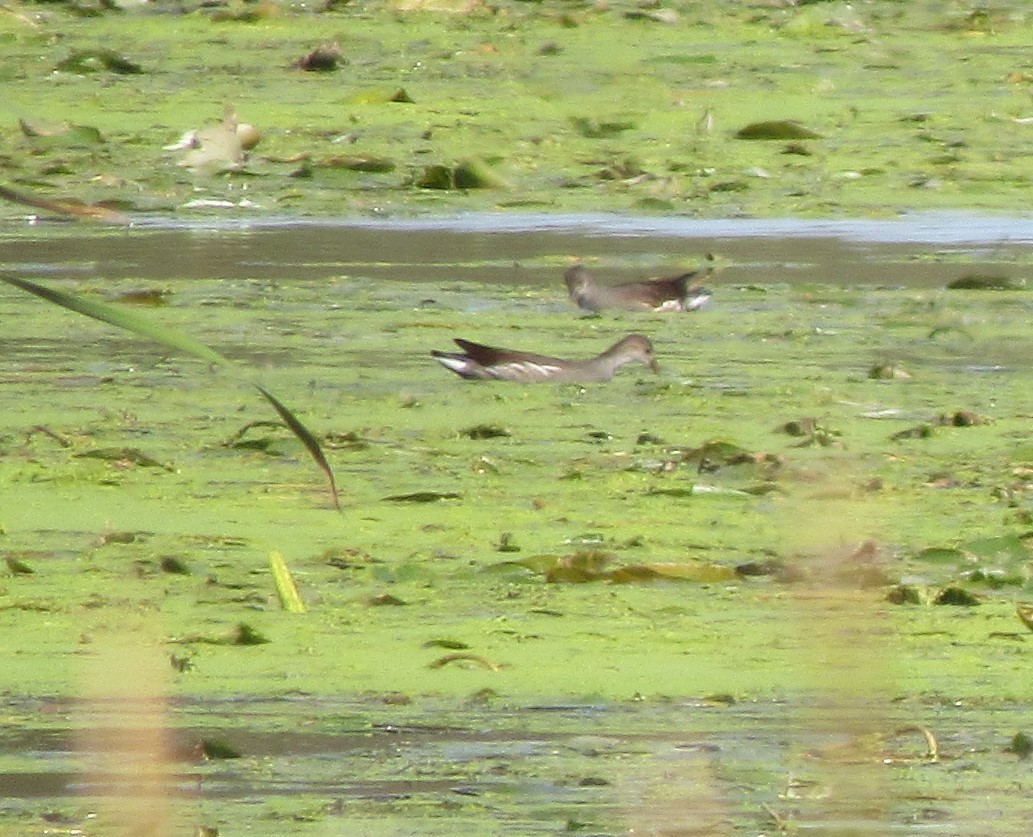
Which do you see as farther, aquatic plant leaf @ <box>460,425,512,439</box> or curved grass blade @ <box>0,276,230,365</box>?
aquatic plant leaf @ <box>460,425,512,439</box>

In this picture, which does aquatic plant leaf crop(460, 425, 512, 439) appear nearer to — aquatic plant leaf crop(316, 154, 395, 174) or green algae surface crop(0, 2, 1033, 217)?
green algae surface crop(0, 2, 1033, 217)

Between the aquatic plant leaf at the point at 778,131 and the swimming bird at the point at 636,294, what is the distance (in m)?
2.72

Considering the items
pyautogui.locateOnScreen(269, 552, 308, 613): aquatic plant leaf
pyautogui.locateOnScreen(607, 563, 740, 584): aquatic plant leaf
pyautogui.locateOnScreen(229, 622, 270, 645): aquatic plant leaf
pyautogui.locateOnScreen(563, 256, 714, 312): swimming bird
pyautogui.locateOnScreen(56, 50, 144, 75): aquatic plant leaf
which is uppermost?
pyautogui.locateOnScreen(229, 622, 270, 645): aquatic plant leaf

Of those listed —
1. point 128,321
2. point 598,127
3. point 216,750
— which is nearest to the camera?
point 128,321

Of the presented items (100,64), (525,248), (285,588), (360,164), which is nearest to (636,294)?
(525,248)

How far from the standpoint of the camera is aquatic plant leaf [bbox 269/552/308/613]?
459cm

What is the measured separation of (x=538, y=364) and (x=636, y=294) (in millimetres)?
991

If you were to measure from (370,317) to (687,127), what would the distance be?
3473 millimetres

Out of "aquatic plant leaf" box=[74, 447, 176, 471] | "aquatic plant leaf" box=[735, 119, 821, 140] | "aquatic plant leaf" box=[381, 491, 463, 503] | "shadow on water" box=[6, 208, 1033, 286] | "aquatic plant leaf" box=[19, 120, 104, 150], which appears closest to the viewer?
"aquatic plant leaf" box=[381, 491, 463, 503]

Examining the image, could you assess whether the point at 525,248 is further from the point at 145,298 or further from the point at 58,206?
the point at 58,206

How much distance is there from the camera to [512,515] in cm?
529

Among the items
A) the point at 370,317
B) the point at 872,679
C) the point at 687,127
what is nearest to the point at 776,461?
the point at 370,317

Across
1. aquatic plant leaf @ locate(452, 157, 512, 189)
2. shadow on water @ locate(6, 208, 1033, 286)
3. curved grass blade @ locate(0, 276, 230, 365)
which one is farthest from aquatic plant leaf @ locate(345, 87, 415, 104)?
curved grass blade @ locate(0, 276, 230, 365)

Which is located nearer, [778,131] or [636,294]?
[636,294]
